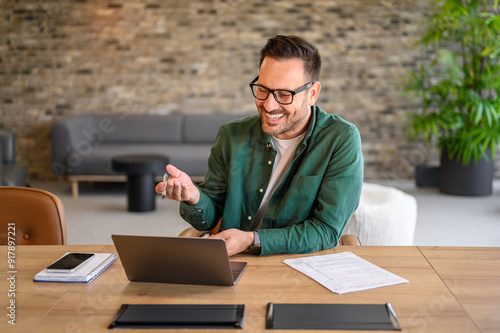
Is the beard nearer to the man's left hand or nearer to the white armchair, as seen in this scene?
the man's left hand

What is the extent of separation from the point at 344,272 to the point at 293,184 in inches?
19.5

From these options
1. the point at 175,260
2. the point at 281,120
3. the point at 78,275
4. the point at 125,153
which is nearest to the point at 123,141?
the point at 125,153

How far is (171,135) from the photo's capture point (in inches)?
258

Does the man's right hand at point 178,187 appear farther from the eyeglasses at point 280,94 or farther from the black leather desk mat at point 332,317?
the black leather desk mat at point 332,317

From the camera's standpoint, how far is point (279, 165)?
2051 millimetres

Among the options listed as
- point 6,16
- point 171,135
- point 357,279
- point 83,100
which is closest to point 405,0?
point 171,135

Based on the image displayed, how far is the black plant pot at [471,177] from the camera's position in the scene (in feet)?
18.4

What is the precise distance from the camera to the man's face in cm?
183

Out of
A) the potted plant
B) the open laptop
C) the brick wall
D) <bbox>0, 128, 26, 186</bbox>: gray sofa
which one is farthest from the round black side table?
the open laptop

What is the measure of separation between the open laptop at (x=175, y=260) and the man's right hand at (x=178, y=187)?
0.30m

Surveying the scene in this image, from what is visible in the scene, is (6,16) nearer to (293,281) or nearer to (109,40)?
(109,40)

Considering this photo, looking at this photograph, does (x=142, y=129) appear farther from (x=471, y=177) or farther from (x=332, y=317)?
(x=332, y=317)

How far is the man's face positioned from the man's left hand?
41 cm

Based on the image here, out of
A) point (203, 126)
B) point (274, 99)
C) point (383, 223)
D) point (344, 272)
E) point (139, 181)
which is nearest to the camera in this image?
point (344, 272)
